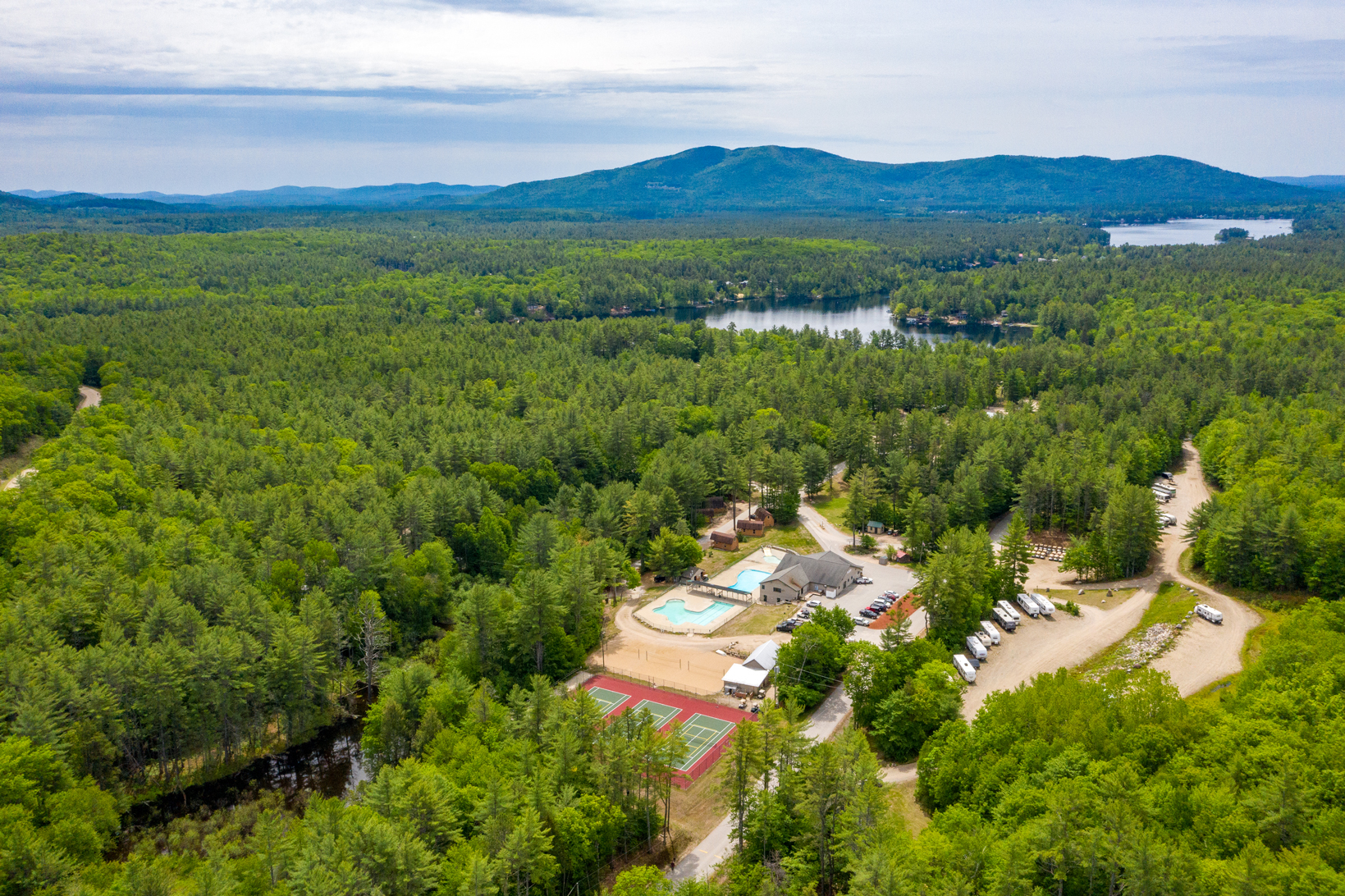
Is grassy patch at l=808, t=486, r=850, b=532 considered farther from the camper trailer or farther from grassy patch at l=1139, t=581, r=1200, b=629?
the camper trailer

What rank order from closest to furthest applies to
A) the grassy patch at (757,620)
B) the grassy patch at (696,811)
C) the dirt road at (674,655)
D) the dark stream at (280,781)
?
the grassy patch at (696,811) → the dark stream at (280,781) → the dirt road at (674,655) → the grassy patch at (757,620)

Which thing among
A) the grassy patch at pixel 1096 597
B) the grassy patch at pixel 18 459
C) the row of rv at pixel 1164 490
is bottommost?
the row of rv at pixel 1164 490

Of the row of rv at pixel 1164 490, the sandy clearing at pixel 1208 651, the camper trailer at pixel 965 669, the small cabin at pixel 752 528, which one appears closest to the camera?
the sandy clearing at pixel 1208 651

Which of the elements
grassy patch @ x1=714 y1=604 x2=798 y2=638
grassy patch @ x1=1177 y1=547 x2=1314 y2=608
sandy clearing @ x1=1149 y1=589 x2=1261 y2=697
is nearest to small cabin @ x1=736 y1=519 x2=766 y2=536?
grassy patch @ x1=714 y1=604 x2=798 y2=638

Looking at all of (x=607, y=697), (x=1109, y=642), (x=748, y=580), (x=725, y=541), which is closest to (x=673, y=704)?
(x=607, y=697)

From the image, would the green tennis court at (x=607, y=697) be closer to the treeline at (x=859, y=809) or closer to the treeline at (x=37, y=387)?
the treeline at (x=859, y=809)

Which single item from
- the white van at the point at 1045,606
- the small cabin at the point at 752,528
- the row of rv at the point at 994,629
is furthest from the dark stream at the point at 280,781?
the white van at the point at 1045,606

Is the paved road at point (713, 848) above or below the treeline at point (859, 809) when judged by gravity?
below
